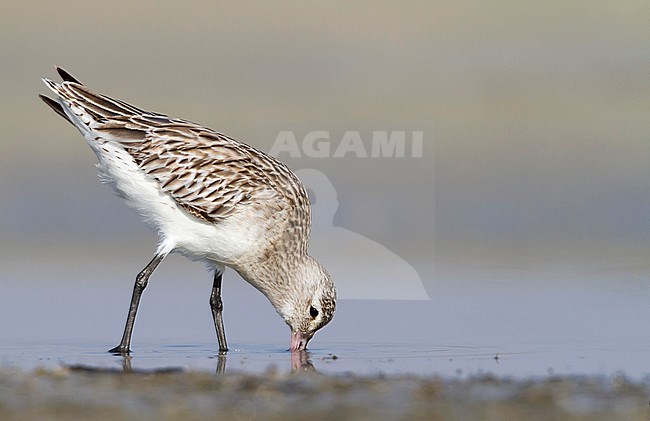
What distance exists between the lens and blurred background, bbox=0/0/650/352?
17.4 meters

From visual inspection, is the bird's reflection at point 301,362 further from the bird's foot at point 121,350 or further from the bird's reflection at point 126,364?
the bird's foot at point 121,350

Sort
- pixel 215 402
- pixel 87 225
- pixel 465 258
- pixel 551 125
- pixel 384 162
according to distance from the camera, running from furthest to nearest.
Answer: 1. pixel 551 125
2. pixel 384 162
3. pixel 87 225
4. pixel 465 258
5. pixel 215 402

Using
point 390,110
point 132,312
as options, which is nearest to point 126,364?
point 132,312

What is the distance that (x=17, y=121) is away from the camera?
21516mm

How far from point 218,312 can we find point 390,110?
392 inches

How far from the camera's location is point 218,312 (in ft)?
39.6

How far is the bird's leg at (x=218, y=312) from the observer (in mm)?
11750

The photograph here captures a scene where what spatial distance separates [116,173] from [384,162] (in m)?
8.51

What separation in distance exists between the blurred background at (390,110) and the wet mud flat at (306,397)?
631cm

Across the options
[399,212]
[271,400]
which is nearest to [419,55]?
[399,212]

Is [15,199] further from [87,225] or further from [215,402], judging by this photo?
[215,402]

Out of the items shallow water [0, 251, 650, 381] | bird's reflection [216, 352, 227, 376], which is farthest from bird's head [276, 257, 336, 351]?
bird's reflection [216, 352, 227, 376]

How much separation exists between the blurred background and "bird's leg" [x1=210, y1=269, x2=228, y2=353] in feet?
10.1

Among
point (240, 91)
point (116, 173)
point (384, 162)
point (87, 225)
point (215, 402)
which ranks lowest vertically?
point (215, 402)
